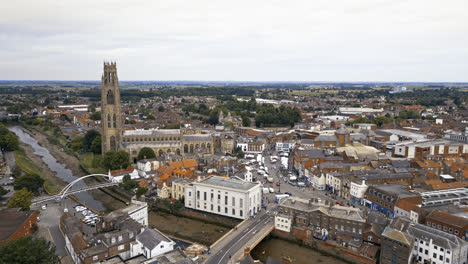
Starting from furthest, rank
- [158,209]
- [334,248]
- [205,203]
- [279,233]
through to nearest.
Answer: [158,209], [205,203], [279,233], [334,248]

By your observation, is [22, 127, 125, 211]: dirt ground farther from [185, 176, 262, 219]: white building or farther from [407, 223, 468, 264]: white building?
[407, 223, 468, 264]: white building

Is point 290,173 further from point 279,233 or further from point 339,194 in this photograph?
point 279,233

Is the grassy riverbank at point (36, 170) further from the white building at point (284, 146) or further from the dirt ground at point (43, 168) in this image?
the white building at point (284, 146)

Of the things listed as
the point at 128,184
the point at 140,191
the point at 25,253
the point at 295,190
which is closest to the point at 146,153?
the point at 128,184

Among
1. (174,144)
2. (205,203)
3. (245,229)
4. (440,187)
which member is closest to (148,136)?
(174,144)

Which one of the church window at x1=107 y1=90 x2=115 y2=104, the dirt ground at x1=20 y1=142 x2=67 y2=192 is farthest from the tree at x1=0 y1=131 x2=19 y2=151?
the church window at x1=107 y1=90 x2=115 y2=104

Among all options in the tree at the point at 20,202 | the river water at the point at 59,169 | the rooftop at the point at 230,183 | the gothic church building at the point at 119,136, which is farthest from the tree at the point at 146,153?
the tree at the point at 20,202

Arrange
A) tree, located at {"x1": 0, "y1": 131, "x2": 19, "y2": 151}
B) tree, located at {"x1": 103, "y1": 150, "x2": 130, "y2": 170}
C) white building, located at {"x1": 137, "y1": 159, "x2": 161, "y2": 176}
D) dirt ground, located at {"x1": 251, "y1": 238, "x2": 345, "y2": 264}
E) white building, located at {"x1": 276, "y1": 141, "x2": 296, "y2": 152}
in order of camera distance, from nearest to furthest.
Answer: dirt ground, located at {"x1": 251, "y1": 238, "x2": 345, "y2": 264}
white building, located at {"x1": 137, "y1": 159, "x2": 161, "y2": 176}
tree, located at {"x1": 103, "y1": 150, "x2": 130, "y2": 170}
tree, located at {"x1": 0, "y1": 131, "x2": 19, "y2": 151}
white building, located at {"x1": 276, "y1": 141, "x2": 296, "y2": 152}
